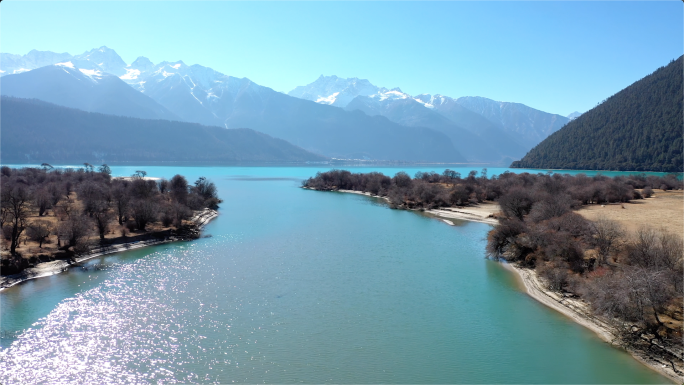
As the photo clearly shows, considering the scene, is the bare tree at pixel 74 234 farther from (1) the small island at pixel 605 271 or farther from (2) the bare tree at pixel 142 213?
(1) the small island at pixel 605 271

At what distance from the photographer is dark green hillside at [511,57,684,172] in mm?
96250

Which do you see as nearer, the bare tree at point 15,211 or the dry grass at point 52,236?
the bare tree at point 15,211

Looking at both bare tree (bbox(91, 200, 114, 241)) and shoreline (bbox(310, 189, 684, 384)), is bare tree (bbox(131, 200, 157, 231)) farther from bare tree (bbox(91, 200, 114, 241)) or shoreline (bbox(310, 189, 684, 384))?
shoreline (bbox(310, 189, 684, 384))

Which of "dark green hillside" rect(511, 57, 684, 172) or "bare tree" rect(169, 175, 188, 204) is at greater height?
"dark green hillside" rect(511, 57, 684, 172)

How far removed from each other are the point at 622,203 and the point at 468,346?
44.7m

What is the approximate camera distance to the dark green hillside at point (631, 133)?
96250 millimetres

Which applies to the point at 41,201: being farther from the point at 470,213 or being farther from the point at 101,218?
the point at 470,213

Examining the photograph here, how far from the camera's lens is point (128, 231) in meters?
34.9

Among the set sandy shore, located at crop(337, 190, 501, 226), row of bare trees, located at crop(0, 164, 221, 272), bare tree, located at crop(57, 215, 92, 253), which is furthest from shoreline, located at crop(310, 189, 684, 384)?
row of bare trees, located at crop(0, 164, 221, 272)

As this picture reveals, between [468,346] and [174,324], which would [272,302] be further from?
[468,346]

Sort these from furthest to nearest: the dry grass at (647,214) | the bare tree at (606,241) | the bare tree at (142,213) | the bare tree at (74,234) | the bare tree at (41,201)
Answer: the bare tree at (41,201)
the bare tree at (142,213)
the dry grass at (647,214)
the bare tree at (74,234)
the bare tree at (606,241)

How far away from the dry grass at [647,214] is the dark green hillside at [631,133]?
55392 mm

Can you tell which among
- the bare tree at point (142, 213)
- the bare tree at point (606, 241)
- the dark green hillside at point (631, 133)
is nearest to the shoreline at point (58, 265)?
the bare tree at point (142, 213)

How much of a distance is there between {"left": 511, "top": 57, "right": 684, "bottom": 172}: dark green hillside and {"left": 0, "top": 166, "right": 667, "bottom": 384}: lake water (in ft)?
308
